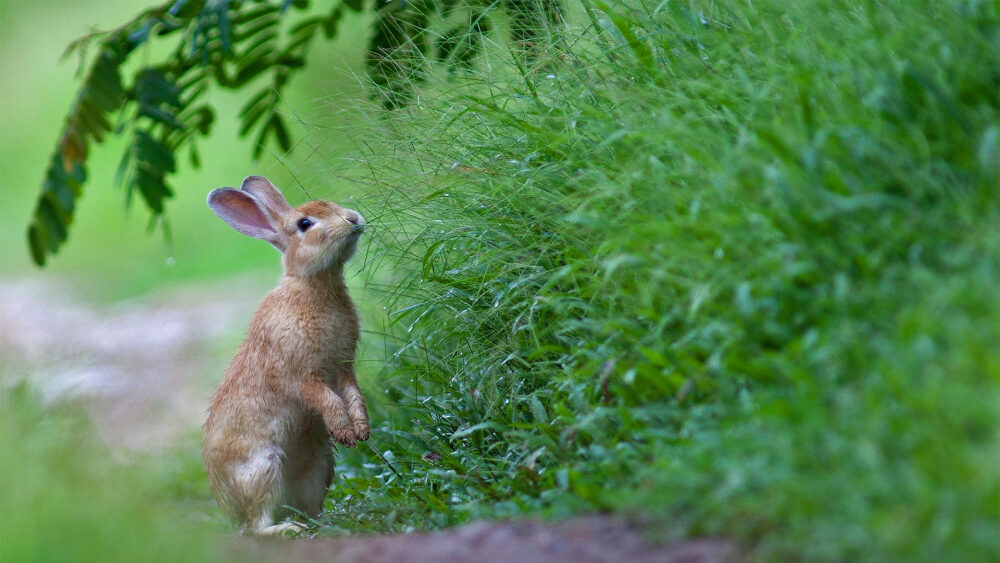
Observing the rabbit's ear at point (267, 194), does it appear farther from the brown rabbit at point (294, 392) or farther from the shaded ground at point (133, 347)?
the shaded ground at point (133, 347)

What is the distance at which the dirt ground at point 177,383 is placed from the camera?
290cm

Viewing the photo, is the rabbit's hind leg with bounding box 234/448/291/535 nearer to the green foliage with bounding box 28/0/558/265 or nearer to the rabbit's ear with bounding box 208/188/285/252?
the rabbit's ear with bounding box 208/188/285/252

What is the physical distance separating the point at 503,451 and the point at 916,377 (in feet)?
6.37

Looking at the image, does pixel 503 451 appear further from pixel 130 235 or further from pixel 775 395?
pixel 130 235

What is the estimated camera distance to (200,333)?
9.70 m

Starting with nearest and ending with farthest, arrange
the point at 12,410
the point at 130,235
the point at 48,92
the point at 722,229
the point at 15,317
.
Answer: the point at 722,229 < the point at 12,410 < the point at 15,317 < the point at 130,235 < the point at 48,92

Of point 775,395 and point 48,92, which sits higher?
point 48,92

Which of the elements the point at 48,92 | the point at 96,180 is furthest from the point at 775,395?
the point at 48,92

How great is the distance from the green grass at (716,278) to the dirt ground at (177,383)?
0.47 feet

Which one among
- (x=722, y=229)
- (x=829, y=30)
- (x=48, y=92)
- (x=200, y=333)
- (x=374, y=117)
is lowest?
(x=200, y=333)

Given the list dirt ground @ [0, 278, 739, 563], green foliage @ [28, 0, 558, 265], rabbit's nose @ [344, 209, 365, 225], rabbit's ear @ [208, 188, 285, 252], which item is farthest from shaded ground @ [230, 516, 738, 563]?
green foliage @ [28, 0, 558, 265]

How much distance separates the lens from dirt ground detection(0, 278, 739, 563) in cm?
290

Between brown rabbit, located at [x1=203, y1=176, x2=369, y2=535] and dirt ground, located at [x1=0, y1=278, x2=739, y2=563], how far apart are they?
369 mm

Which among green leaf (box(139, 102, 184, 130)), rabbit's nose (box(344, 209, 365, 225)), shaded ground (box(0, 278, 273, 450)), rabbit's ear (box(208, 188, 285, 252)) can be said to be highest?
green leaf (box(139, 102, 184, 130))
